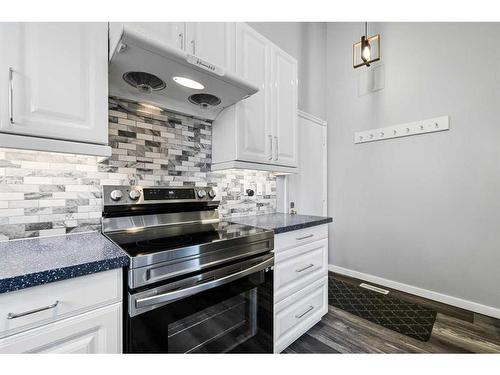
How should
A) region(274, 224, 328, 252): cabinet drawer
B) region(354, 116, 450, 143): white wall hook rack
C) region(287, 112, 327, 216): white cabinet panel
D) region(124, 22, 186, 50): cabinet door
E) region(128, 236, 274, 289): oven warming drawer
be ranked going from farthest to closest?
region(287, 112, 327, 216): white cabinet panel → region(354, 116, 450, 143): white wall hook rack → region(274, 224, 328, 252): cabinet drawer → region(124, 22, 186, 50): cabinet door → region(128, 236, 274, 289): oven warming drawer

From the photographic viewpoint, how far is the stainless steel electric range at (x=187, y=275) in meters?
0.90

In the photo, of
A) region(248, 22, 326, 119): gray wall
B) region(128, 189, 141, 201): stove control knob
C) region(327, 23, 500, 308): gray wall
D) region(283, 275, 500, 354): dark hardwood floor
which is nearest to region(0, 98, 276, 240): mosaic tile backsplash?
region(128, 189, 141, 201): stove control knob

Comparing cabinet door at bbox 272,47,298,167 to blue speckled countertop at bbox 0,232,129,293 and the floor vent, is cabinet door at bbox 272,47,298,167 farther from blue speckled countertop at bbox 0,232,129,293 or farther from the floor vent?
the floor vent

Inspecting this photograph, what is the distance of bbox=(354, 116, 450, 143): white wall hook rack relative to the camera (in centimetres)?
231

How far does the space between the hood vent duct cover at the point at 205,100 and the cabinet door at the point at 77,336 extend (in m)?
1.27

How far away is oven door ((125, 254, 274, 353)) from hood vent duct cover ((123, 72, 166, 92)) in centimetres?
110

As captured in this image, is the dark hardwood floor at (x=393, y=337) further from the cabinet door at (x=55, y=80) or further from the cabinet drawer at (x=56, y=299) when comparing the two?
the cabinet door at (x=55, y=80)

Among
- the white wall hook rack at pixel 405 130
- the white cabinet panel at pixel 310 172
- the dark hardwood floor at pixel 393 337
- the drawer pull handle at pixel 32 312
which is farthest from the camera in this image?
the white cabinet panel at pixel 310 172

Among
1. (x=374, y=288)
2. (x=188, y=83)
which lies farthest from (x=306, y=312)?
(x=188, y=83)

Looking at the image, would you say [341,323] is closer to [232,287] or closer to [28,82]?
[232,287]

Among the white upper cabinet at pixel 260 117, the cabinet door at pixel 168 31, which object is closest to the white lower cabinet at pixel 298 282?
the white upper cabinet at pixel 260 117

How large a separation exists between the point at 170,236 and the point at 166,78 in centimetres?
89

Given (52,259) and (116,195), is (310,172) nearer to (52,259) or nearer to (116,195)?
(116,195)

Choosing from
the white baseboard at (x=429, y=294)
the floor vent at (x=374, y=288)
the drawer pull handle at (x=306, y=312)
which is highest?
Answer: the drawer pull handle at (x=306, y=312)
